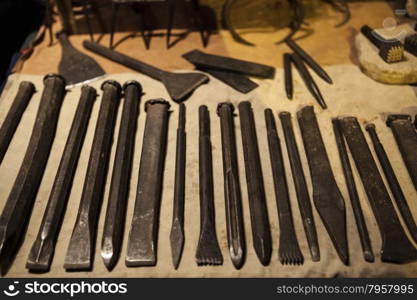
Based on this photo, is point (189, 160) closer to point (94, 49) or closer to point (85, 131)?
point (85, 131)

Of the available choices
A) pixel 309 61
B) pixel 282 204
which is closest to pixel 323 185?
pixel 282 204

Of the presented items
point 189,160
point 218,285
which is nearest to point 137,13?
point 189,160

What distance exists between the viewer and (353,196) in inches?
85.8

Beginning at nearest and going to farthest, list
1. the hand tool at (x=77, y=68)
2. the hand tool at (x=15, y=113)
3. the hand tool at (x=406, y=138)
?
the hand tool at (x=406, y=138) < the hand tool at (x=15, y=113) < the hand tool at (x=77, y=68)

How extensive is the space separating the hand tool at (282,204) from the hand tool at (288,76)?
1.03ft

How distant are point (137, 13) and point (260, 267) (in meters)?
2.78

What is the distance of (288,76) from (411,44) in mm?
900

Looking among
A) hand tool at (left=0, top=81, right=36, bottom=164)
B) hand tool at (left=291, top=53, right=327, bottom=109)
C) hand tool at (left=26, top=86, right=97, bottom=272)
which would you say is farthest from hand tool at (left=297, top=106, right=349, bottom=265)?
hand tool at (left=0, top=81, right=36, bottom=164)

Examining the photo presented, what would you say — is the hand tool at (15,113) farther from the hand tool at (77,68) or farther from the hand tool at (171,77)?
the hand tool at (171,77)

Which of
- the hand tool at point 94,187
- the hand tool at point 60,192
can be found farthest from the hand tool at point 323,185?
the hand tool at point 60,192

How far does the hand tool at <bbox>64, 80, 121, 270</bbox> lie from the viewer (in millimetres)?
1972

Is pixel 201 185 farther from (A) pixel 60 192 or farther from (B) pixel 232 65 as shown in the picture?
(B) pixel 232 65

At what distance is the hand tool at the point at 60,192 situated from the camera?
1.97 m

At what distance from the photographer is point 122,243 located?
2055mm
